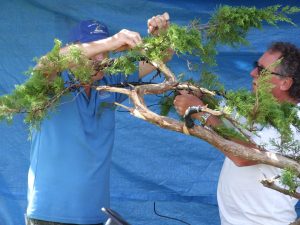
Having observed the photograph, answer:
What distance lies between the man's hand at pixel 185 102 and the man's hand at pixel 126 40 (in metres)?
0.21

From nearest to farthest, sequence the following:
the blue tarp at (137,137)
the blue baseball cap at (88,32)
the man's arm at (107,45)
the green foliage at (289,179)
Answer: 1. the green foliage at (289,179)
2. the man's arm at (107,45)
3. the blue baseball cap at (88,32)
4. the blue tarp at (137,137)

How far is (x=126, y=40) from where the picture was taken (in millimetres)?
1895

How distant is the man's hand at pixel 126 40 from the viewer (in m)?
1.87

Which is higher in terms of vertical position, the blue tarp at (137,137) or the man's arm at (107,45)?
the man's arm at (107,45)

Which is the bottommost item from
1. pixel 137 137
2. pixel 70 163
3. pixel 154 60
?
pixel 137 137

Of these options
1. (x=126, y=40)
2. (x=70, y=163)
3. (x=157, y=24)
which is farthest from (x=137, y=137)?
(x=126, y=40)

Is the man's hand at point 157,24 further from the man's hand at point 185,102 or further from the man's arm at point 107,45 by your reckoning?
the man's hand at point 185,102

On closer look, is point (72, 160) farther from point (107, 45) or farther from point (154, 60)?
point (154, 60)

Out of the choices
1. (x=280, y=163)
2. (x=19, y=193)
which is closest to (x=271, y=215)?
(x=280, y=163)

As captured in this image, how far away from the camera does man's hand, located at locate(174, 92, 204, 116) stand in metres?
1.89

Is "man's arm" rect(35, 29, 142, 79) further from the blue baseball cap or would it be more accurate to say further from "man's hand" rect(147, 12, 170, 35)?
the blue baseball cap

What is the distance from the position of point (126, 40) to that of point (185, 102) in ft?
0.82

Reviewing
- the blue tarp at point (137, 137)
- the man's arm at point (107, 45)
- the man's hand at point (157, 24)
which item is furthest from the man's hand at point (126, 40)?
the blue tarp at point (137, 137)

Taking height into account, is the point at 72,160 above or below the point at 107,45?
below
